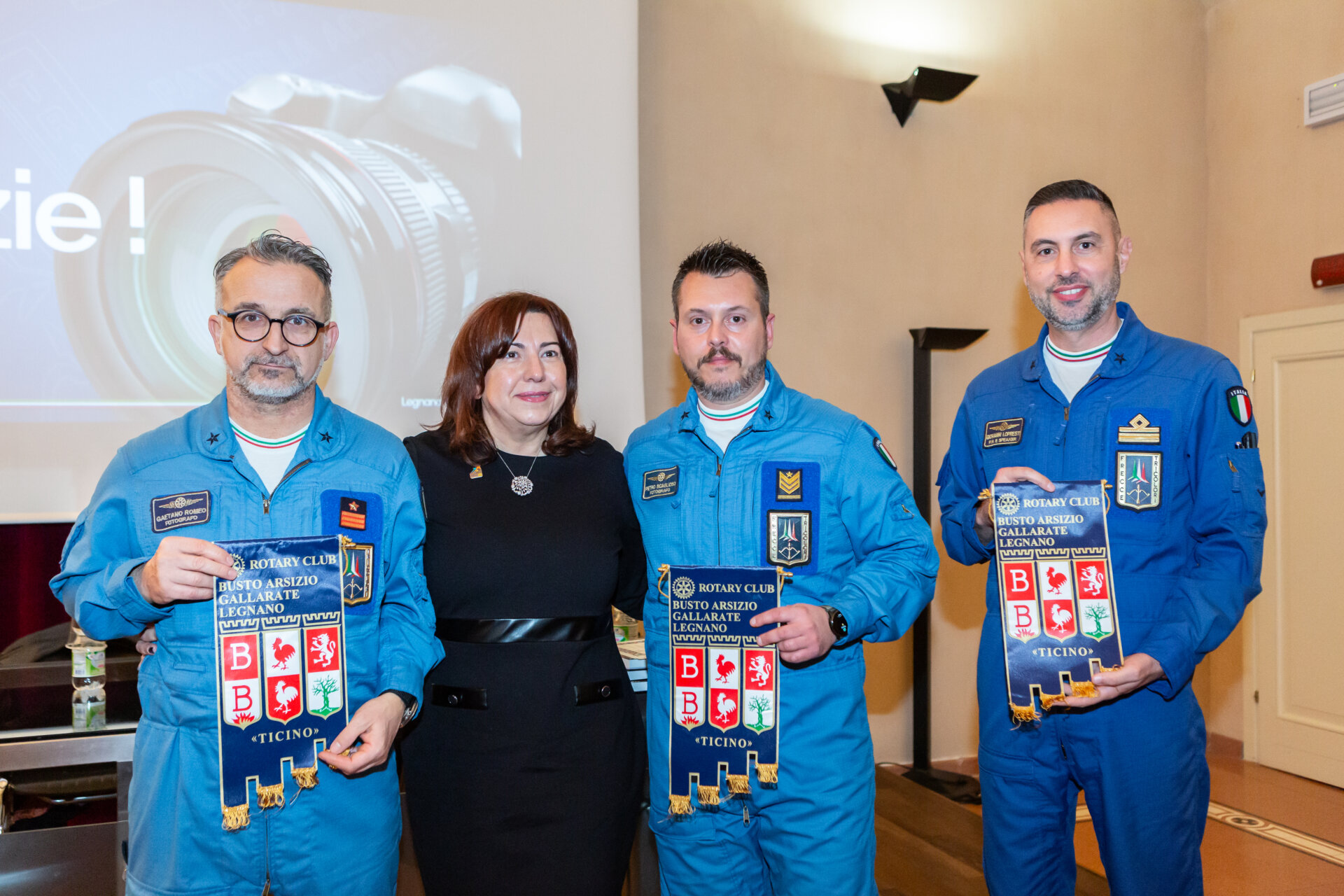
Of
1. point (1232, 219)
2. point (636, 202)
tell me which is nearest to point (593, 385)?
point (636, 202)

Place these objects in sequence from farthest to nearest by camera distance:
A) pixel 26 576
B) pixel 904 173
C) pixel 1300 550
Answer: pixel 1300 550 → pixel 904 173 → pixel 26 576

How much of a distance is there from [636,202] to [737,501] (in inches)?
80.9

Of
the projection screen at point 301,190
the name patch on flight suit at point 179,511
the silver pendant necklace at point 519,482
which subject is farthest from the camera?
the projection screen at point 301,190

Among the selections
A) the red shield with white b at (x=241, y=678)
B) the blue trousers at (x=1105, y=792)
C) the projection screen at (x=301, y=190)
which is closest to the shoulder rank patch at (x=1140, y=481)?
the blue trousers at (x=1105, y=792)

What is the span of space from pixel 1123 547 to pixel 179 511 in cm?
182

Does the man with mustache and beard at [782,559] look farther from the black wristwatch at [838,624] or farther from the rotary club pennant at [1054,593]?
the rotary club pennant at [1054,593]

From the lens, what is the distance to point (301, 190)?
3273mm

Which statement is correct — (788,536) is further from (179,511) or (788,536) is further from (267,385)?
(179,511)

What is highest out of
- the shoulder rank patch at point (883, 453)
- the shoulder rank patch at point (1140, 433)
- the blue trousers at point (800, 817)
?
the shoulder rank patch at point (1140, 433)

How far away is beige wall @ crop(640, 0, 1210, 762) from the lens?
3.97 m

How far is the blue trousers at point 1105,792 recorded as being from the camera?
73.2 inches

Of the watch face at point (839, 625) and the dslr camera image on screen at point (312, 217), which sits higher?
the dslr camera image on screen at point (312, 217)

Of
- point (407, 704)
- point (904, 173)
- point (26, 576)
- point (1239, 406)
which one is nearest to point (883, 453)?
point (1239, 406)

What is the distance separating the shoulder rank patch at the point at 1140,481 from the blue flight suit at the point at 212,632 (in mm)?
1423
